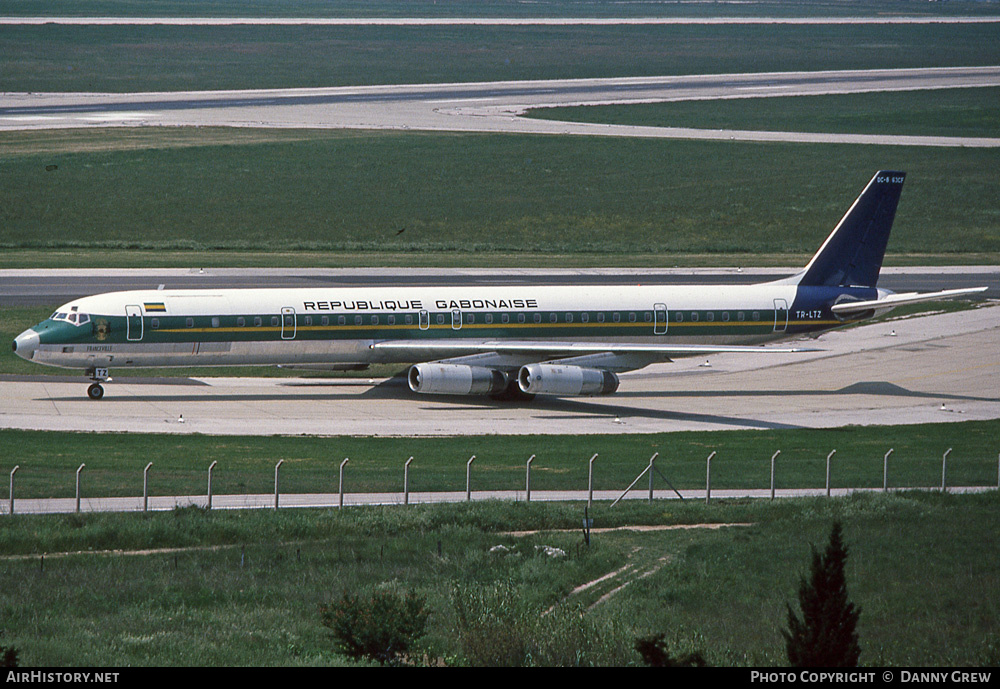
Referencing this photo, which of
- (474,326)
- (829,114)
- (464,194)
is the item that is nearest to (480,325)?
(474,326)

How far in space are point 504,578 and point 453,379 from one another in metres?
23.7

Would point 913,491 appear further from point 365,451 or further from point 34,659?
point 34,659

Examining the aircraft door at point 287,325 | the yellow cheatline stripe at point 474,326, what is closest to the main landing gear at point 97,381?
the yellow cheatline stripe at point 474,326

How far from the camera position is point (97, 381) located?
4947cm

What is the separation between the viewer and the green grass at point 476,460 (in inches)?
1389

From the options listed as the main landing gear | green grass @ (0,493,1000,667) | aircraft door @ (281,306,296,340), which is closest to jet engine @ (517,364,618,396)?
aircraft door @ (281,306,296,340)

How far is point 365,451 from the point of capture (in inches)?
1590

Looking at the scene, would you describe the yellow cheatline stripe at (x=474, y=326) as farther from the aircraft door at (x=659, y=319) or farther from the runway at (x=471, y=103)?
the runway at (x=471, y=103)

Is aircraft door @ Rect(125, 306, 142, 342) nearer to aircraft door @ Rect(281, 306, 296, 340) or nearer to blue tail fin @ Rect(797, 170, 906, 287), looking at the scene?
aircraft door @ Rect(281, 306, 296, 340)

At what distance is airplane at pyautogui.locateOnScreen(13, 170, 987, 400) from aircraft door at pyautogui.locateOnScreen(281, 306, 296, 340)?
0.12ft

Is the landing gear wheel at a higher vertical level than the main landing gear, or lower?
lower

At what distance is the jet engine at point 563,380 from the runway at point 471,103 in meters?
75.4

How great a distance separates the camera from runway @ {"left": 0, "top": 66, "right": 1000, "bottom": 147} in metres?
125

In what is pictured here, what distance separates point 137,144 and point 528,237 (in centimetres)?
3753
